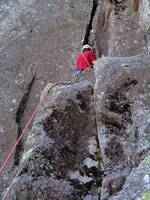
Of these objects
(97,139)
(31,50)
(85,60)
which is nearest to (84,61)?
(85,60)

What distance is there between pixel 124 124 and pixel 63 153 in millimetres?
1051

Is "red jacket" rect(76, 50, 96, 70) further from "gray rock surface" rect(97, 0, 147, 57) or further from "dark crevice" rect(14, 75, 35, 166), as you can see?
"dark crevice" rect(14, 75, 35, 166)

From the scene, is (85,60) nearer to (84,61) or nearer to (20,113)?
(84,61)

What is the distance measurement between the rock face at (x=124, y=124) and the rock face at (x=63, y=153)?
0.27 meters

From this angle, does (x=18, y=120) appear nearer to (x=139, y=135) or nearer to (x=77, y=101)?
(x=77, y=101)

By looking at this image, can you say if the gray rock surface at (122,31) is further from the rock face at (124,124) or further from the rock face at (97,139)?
the rock face at (124,124)

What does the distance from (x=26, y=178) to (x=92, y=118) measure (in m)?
1.63

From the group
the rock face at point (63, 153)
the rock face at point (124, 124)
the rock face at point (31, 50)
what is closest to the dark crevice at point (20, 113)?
the rock face at point (31, 50)

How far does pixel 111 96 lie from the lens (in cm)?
768

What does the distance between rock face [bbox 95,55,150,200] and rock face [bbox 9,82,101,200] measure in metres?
0.27

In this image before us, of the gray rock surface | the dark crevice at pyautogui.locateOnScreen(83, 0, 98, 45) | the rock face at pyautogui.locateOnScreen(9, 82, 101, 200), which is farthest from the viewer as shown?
the dark crevice at pyautogui.locateOnScreen(83, 0, 98, 45)

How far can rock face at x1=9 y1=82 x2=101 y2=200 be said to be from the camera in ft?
22.2

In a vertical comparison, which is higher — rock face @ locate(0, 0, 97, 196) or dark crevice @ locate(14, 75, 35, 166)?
rock face @ locate(0, 0, 97, 196)

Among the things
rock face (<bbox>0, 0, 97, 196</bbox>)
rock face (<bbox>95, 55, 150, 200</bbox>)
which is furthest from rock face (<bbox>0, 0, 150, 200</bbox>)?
rock face (<bbox>0, 0, 97, 196</bbox>)
